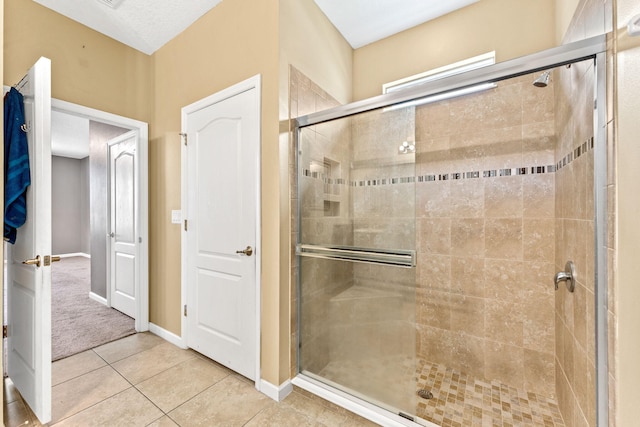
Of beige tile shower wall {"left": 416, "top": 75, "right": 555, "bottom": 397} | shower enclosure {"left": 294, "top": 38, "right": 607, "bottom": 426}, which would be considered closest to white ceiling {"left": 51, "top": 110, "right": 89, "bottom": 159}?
shower enclosure {"left": 294, "top": 38, "right": 607, "bottom": 426}

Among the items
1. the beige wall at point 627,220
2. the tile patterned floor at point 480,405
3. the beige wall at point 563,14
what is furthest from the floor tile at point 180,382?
the beige wall at point 563,14

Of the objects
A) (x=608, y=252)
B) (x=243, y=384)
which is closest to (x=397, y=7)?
(x=608, y=252)

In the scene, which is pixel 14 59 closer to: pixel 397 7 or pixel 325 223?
pixel 325 223

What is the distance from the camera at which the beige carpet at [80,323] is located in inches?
98.6

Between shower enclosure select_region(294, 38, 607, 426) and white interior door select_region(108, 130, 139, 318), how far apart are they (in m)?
2.11

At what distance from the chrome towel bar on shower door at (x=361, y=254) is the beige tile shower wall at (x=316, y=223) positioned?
52 millimetres

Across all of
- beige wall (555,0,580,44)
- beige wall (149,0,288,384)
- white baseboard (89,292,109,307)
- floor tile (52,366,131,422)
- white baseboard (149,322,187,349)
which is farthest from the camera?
white baseboard (89,292,109,307)

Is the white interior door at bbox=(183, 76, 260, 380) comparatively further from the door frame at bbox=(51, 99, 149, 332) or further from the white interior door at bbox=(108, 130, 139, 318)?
the white interior door at bbox=(108, 130, 139, 318)

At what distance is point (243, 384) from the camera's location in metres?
1.94

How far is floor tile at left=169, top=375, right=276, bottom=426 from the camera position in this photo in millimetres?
1599

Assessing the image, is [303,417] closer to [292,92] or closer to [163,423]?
[163,423]

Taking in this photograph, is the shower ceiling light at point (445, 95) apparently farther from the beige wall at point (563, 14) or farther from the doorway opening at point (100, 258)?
the doorway opening at point (100, 258)

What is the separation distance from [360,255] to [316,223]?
419 millimetres

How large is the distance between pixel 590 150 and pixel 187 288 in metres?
2.83
